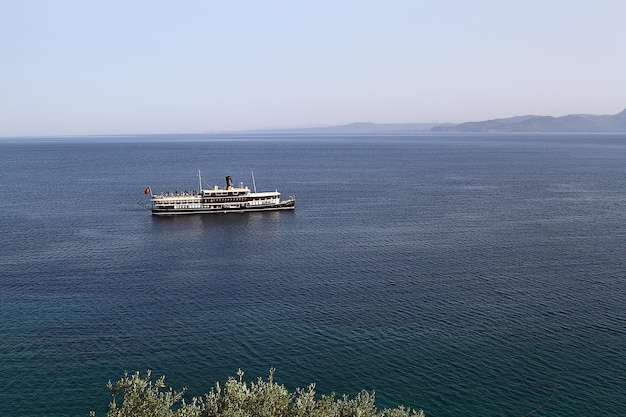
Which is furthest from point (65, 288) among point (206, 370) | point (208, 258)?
point (206, 370)

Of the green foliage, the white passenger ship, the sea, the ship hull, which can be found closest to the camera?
the green foliage

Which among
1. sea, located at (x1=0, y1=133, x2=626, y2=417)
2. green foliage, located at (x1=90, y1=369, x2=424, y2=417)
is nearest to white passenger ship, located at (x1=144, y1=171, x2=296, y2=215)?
sea, located at (x1=0, y1=133, x2=626, y2=417)

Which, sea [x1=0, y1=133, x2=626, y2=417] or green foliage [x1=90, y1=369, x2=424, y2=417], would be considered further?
sea [x1=0, y1=133, x2=626, y2=417]

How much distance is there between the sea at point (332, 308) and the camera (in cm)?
5750

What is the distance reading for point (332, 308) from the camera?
76938 mm

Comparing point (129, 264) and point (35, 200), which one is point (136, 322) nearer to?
point (129, 264)

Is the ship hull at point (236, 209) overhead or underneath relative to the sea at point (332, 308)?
overhead

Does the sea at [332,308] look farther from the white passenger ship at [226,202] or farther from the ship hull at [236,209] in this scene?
the white passenger ship at [226,202]

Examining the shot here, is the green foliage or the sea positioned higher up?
the green foliage

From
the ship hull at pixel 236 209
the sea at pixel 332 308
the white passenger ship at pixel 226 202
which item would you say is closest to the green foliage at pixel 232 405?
the sea at pixel 332 308

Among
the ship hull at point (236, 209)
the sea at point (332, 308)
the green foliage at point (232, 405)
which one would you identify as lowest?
the sea at point (332, 308)

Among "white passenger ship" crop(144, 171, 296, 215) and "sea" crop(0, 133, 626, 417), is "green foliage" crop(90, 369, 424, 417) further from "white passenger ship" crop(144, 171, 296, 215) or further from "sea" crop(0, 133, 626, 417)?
"white passenger ship" crop(144, 171, 296, 215)

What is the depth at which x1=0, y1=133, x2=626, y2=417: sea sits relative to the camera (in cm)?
5750

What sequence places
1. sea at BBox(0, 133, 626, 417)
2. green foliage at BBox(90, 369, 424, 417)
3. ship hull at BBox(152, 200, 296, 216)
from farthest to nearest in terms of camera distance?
1. ship hull at BBox(152, 200, 296, 216)
2. sea at BBox(0, 133, 626, 417)
3. green foliage at BBox(90, 369, 424, 417)
